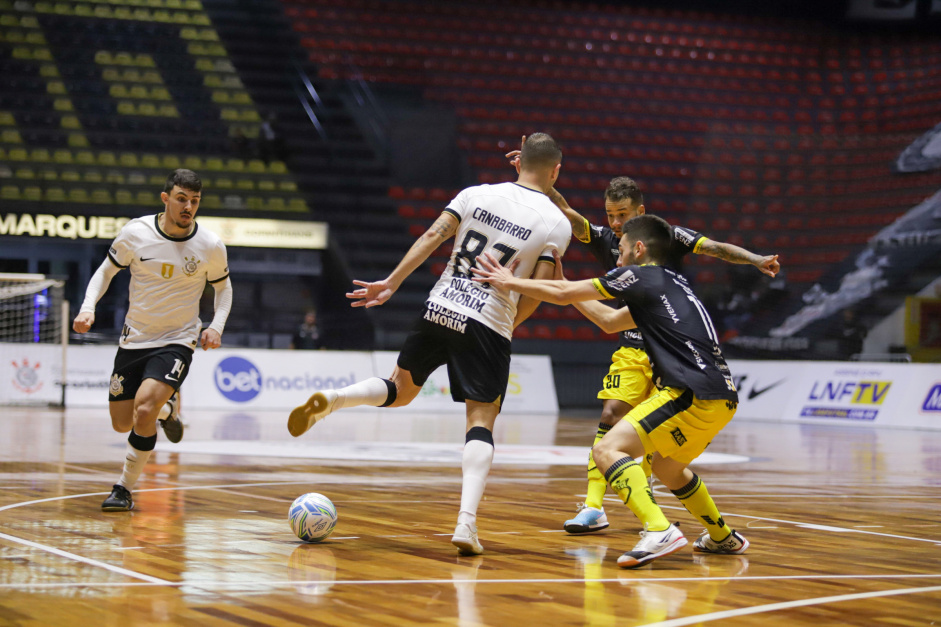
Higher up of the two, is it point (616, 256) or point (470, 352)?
point (616, 256)

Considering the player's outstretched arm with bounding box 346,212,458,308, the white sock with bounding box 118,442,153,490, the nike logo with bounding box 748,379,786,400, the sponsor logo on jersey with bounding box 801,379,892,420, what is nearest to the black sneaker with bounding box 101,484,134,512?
the white sock with bounding box 118,442,153,490

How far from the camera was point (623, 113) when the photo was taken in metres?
25.5

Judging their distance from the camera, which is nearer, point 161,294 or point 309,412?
point 309,412

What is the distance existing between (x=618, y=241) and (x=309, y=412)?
2576mm

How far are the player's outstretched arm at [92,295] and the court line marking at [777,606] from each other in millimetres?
3887

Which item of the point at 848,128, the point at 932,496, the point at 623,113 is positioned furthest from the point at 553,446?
the point at 848,128

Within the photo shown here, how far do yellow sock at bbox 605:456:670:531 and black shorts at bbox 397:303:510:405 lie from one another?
0.65 meters

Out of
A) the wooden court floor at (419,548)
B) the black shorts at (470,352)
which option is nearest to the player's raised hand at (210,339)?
the wooden court floor at (419,548)

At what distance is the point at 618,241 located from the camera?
6.38 m

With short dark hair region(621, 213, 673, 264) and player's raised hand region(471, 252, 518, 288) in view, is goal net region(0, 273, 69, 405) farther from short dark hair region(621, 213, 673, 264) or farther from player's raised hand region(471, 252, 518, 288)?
short dark hair region(621, 213, 673, 264)

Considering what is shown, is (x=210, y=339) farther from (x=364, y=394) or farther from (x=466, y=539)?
(x=466, y=539)

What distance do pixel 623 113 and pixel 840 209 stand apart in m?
5.62

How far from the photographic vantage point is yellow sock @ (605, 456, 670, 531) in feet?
14.9

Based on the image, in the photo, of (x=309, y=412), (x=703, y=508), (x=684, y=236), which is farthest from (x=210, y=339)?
(x=703, y=508)
